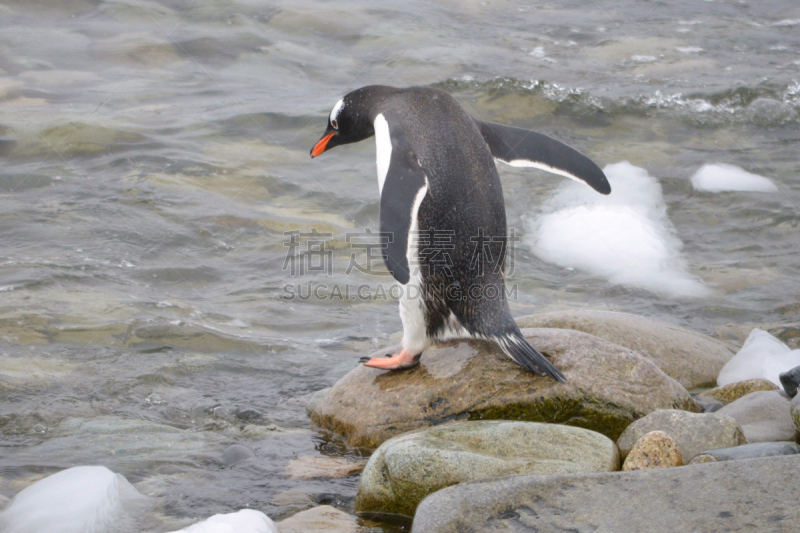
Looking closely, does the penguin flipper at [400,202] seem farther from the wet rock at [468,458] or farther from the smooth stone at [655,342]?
the smooth stone at [655,342]

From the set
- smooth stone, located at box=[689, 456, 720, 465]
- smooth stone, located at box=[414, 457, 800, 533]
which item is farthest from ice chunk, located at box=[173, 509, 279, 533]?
smooth stone, located at box=[689, 456, 720, 465]

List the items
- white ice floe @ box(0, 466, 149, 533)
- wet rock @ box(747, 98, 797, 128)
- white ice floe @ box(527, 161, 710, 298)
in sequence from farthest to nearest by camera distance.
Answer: wet rock @ box(747, 98, 797, 128) < white ice floe @ box(527, 161, 710, 298) < white ice floe @ box(0, 466, 149, 533)

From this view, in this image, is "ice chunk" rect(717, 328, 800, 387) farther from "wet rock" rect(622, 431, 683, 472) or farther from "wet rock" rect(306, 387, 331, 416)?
"wet rock" rect(306, 387, 331, 416)

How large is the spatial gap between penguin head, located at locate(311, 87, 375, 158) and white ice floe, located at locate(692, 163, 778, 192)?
530cm

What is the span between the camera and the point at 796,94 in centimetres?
1102

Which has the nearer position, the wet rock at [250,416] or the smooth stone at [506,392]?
the smooth stone at [506,392]

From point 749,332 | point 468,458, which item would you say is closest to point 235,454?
point 468,458

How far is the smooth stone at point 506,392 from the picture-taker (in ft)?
12.0

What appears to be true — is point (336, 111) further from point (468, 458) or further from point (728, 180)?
point (728, 180)

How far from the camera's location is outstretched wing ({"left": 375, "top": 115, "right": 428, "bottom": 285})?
346 cm

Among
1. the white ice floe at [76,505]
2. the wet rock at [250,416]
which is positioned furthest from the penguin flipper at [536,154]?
the white ice floe at [76,505]

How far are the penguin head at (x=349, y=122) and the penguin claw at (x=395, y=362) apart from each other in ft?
4.56

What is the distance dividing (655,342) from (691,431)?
1.56 meters

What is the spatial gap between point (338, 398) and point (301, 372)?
92 centimetres
